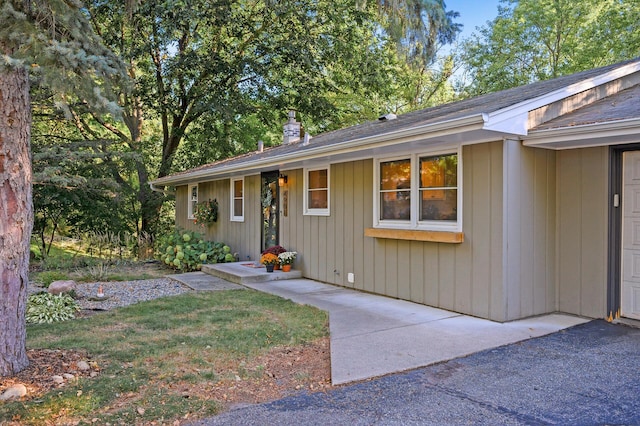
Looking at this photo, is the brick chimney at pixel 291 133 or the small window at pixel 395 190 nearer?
the small window at pixel 395 190

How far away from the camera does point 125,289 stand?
769 centimetres

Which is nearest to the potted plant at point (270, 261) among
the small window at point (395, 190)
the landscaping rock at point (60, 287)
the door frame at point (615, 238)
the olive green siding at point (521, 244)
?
the small window at point (395, 190)

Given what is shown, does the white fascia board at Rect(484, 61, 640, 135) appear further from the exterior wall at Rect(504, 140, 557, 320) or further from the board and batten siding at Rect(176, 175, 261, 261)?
the board and batten siding at Rect(176, 175, 261, 261)

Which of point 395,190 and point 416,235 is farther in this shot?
point 395,190

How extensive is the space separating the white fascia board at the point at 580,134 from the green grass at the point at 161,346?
3.11 meters

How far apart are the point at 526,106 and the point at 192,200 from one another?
1056cm

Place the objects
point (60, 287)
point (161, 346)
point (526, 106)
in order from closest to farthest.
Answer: point (161, 346), point (526, 106), point (60, 287)

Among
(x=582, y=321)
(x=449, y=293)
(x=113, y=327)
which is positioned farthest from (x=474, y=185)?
(x=113, y=327)

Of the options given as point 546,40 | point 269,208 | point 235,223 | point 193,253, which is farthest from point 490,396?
point 546,40

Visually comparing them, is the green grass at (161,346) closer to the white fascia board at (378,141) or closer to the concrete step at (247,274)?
the concrete step at (247,274)

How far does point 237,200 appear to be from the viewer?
433 inches

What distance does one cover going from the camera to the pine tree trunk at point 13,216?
3363 mm

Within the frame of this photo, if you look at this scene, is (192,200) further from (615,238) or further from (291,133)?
(615,238)

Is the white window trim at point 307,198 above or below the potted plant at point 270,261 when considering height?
above
